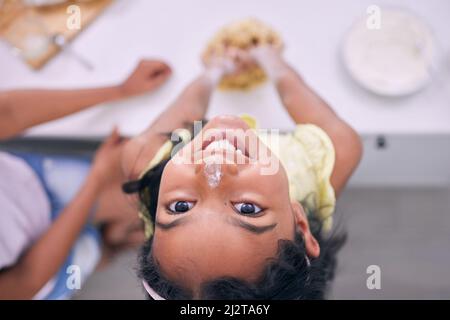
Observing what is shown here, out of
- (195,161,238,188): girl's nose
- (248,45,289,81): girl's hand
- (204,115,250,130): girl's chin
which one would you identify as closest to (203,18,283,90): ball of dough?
(248,45,289,81): girl's hand

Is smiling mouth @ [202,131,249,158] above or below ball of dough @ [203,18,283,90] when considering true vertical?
below

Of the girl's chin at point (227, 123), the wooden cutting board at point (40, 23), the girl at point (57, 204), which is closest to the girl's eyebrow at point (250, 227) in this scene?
the girl's chin at point (227, 123)

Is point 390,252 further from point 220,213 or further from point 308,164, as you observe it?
point 220,213

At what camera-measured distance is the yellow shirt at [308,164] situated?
667 millimetres

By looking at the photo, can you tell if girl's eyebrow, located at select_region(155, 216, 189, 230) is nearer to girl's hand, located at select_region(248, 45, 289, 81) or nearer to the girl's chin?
the girl's chin

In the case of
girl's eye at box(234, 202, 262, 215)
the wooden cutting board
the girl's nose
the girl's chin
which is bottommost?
girl's eye at box(234, 202, 262, 215)

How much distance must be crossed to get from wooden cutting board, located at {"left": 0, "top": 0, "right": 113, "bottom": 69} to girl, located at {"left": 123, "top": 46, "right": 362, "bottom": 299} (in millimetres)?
260

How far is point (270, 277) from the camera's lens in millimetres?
589

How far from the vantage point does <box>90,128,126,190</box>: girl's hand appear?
2.70ft

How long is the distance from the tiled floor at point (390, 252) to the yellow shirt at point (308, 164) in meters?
0.07

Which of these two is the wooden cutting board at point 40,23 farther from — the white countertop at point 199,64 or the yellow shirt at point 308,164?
the yellow shirt at point 308,164

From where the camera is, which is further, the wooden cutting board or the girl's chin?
the wooden cutting board
